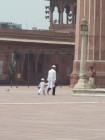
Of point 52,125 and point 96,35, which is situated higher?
point 96,35

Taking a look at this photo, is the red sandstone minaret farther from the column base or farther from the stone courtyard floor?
the stone courtyard floor

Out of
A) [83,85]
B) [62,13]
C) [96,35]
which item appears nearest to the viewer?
[83,85]

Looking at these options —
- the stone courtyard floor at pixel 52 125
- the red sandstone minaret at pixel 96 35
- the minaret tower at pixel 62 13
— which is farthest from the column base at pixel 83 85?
the minaret tower at pixel 62 13

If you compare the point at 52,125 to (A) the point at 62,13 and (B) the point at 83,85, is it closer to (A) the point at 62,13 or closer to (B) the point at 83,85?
(B) the point at 83,85

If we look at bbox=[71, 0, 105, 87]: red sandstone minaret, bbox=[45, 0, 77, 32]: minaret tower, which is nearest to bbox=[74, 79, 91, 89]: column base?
bbox=[71, 0, 105, 87]: red sandstone minaret

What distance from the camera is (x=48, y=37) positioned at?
65.2 meters

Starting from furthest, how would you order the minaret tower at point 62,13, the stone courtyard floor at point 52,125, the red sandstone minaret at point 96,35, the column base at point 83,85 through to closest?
1. the minaret tower at point 62,13
2. the red sandstone minaret at point 96,35
3. the column base at point 83,85
4. the stone courtyard floor at point 52,125

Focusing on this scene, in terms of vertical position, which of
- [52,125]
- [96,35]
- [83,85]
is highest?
[96,35]

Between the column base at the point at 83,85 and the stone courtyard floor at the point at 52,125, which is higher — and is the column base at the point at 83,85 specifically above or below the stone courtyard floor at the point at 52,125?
below

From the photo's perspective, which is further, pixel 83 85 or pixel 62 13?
pixel 62 13

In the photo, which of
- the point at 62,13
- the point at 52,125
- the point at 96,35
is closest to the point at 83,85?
the point at 52,125

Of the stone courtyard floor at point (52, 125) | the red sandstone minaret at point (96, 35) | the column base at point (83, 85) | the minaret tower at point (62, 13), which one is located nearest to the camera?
the stone courtyard floor at point (52, 125)

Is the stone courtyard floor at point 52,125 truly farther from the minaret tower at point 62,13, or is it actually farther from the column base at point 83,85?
the minaret tower at point 62,13

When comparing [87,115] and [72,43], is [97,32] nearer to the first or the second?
[72,43]
